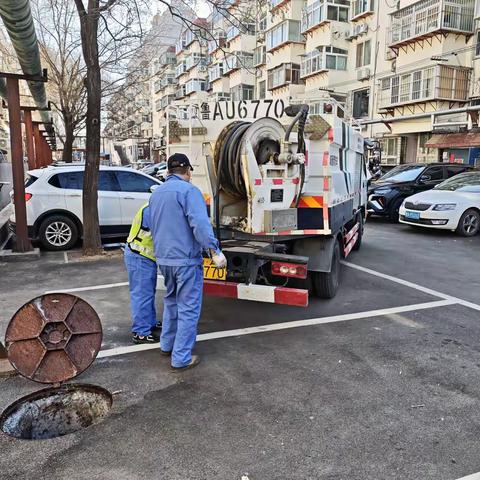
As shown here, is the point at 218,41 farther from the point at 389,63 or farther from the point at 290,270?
the point at 389,63

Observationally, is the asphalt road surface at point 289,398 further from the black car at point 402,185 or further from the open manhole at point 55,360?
the black car at point 402,185

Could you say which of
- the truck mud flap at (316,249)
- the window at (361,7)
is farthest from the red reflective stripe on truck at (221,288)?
the window at (361,7)

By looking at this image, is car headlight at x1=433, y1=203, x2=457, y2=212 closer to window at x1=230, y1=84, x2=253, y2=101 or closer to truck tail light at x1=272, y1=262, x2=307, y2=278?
truck tail light at x1=272, y1=262, x2=307, y2=278

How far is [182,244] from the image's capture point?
3771 mm

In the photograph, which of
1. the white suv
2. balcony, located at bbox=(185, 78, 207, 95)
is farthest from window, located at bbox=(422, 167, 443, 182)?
balcony, located at bbox=(185, 78, 207, 95)

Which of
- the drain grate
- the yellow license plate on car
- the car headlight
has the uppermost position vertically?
the car headlight

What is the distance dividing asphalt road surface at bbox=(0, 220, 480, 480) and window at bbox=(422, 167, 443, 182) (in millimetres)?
8748

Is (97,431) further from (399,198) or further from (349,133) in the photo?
(399,198)

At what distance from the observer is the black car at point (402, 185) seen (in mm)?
13734

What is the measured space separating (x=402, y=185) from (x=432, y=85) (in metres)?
10.5

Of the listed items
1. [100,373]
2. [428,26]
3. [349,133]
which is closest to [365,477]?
[100,373]

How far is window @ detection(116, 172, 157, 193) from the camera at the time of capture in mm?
9820

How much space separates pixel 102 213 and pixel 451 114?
17.7 metres

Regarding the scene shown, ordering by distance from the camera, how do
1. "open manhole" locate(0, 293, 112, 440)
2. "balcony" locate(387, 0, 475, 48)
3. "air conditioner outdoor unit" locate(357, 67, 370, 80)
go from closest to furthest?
"open manhole" locate(0, 293, 112, 440) < "balcony" locate(387, 0, 475, 48) < "air conditioner outdoor unit" locate(357, 67, 370, 80)
